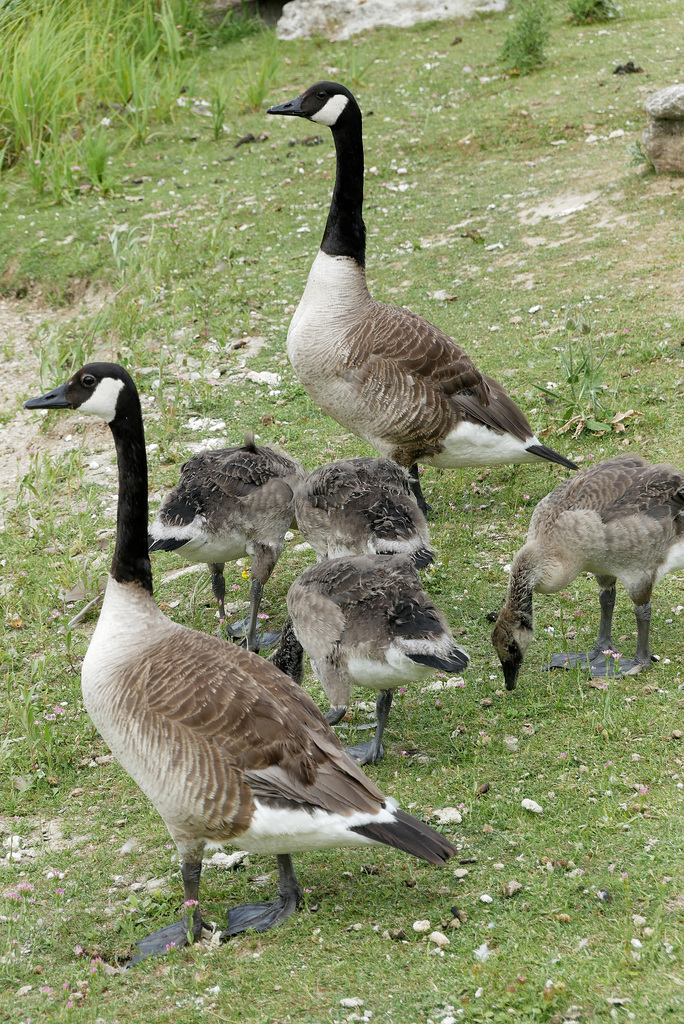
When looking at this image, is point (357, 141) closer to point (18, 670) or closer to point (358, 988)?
point (18, 670)

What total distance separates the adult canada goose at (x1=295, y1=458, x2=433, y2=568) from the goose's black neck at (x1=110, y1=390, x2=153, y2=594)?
1.55 meters

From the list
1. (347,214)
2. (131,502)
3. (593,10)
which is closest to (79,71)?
(593,10)

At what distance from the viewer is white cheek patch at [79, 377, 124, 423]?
508 centimetres

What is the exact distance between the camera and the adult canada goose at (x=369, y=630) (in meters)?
5.08

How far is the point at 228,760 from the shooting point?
432 centimetres

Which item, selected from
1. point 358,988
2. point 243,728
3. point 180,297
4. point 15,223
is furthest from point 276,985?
point 15,223

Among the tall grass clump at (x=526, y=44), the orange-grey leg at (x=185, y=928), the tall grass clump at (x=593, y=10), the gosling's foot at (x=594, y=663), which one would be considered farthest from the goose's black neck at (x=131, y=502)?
the tall grass clump at (x=593, y=10)

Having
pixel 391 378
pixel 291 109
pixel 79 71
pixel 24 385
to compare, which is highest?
pixel 291 109

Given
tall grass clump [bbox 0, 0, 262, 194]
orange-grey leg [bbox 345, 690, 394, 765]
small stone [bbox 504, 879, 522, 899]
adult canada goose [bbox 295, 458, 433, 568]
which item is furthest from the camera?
tall grass clump [bbox 0, 0, 262, 194]

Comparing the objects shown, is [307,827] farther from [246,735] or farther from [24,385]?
[24,385]

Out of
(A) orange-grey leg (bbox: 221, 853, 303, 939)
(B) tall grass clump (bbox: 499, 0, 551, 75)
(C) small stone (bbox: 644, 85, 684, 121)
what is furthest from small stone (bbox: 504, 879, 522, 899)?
(B) tall grass clump (bbox: 499, 0, 551, 75)

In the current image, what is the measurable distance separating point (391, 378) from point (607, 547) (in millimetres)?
2422

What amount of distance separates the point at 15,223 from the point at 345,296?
8068 millimetres

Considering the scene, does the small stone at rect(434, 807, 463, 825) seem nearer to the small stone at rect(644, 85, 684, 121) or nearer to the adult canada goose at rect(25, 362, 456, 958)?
the adult canada goose at rect(25, 362, 456, 958)
